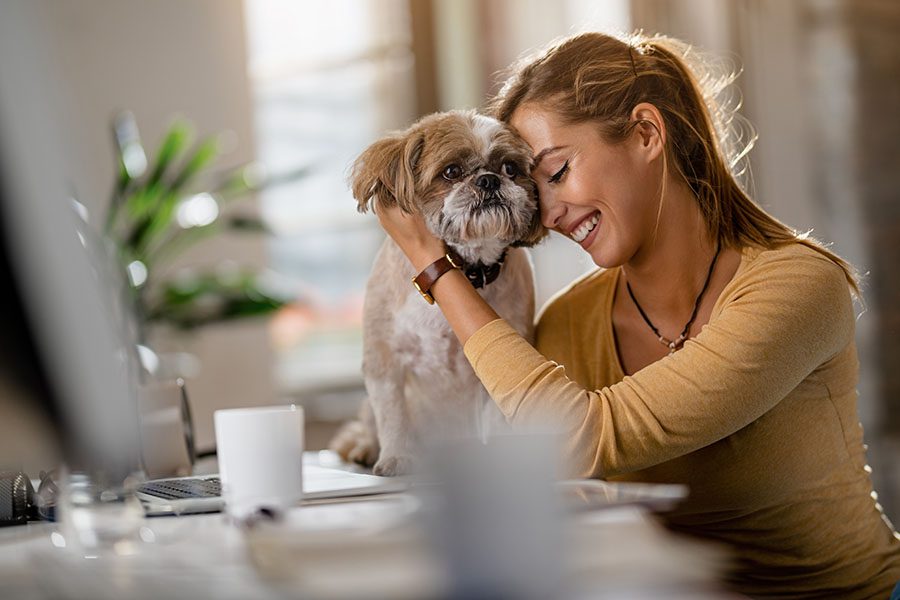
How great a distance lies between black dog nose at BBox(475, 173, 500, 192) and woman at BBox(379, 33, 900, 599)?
68mm

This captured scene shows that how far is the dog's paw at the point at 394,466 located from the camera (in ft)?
4.84

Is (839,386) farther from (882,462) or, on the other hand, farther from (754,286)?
(882,462)

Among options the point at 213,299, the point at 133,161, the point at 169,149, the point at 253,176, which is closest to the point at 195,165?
the point at 169,149

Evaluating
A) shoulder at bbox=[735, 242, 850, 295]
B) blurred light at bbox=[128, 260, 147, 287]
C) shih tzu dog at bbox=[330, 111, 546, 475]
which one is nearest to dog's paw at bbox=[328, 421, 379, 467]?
shih tzu dog at bbox=[330, 111, 546, 475]

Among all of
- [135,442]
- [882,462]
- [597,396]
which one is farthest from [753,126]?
[135,442]

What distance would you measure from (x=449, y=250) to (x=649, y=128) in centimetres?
34

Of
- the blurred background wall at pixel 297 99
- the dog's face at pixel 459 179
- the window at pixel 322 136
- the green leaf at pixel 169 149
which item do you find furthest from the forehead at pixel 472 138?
the window at pixel 322 136

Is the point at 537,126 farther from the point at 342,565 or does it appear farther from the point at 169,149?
the point at 169,149

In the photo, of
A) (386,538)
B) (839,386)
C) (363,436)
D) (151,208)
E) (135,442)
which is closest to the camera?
(386,538)

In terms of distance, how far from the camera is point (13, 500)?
1.05m

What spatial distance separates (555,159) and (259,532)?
934mm

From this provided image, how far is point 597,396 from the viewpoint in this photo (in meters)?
1.23

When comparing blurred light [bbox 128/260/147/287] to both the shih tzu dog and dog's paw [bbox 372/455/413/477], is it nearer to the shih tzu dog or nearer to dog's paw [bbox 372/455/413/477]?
the shih tzu dog

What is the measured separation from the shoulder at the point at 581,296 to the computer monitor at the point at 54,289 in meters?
0.99
